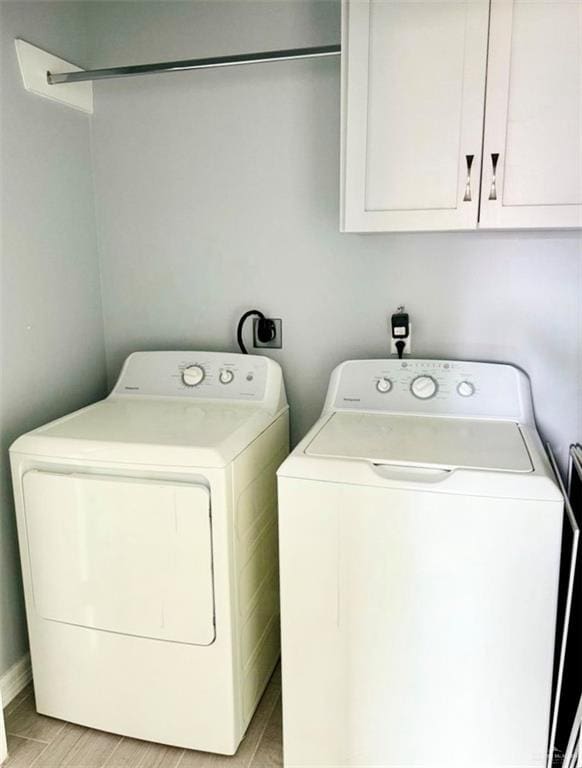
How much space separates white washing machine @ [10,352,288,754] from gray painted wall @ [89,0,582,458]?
0.50 m

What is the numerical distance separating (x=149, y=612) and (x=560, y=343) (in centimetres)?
146

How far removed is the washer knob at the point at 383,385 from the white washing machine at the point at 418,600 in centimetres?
30

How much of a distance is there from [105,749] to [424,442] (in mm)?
1275

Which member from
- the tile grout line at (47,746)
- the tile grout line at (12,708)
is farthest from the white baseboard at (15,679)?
the tile grout line at (47,746)

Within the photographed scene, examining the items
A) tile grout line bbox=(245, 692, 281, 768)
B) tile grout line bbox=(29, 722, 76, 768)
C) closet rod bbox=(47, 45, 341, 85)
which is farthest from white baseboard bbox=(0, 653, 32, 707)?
closet rod bbox=(47, 45, 341, 85)

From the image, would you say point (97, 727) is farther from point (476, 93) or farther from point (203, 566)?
point (476, 93)

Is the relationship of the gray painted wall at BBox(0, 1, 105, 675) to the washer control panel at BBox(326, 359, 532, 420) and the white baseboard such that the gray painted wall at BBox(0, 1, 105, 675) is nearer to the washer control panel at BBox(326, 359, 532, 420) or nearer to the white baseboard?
the white baseboard

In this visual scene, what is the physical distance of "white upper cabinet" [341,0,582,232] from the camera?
144 cm

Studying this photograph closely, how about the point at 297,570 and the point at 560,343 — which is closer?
the point at 297,570

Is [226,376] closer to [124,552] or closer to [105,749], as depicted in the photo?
[124,552]

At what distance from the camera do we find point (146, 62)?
203 cm

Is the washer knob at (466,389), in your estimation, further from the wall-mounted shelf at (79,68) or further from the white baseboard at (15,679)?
the white baseboard at (15,679)

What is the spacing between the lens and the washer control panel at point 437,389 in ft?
5.80

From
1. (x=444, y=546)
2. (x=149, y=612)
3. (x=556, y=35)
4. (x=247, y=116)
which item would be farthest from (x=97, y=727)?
(x=556, y=35)
